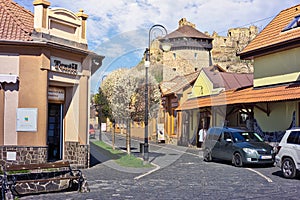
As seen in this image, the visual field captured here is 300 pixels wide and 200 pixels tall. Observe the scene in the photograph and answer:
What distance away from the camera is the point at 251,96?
21.7 metres

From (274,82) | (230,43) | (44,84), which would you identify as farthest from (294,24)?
(230,43)

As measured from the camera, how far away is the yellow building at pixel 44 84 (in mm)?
14258

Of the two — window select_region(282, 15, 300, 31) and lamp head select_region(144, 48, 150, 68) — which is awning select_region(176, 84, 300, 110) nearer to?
window select_region(282, 15, 300, 31)

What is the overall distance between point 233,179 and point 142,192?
13.1 feet

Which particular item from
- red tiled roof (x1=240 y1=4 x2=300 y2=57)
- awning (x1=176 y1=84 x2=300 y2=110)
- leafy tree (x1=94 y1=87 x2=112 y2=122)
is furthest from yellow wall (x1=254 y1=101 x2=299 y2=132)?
leafy tree (x1=94 y1=87 x2=112 y2=122)

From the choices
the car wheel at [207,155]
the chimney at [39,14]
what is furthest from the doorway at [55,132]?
the car wheel at [207,155]

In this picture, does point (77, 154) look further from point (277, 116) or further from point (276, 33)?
point (276, 33)

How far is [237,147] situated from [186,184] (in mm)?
5951

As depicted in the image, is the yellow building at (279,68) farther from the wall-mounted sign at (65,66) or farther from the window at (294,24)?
the wall-mounted sign at (65,66)

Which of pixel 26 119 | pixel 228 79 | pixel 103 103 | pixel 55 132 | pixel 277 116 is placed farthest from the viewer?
pixel 228 79

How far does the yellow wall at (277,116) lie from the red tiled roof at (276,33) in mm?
3258

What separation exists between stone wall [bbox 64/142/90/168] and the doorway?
515mm

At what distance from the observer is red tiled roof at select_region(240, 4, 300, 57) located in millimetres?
21133

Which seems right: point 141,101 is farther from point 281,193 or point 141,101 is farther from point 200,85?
point 281,193
